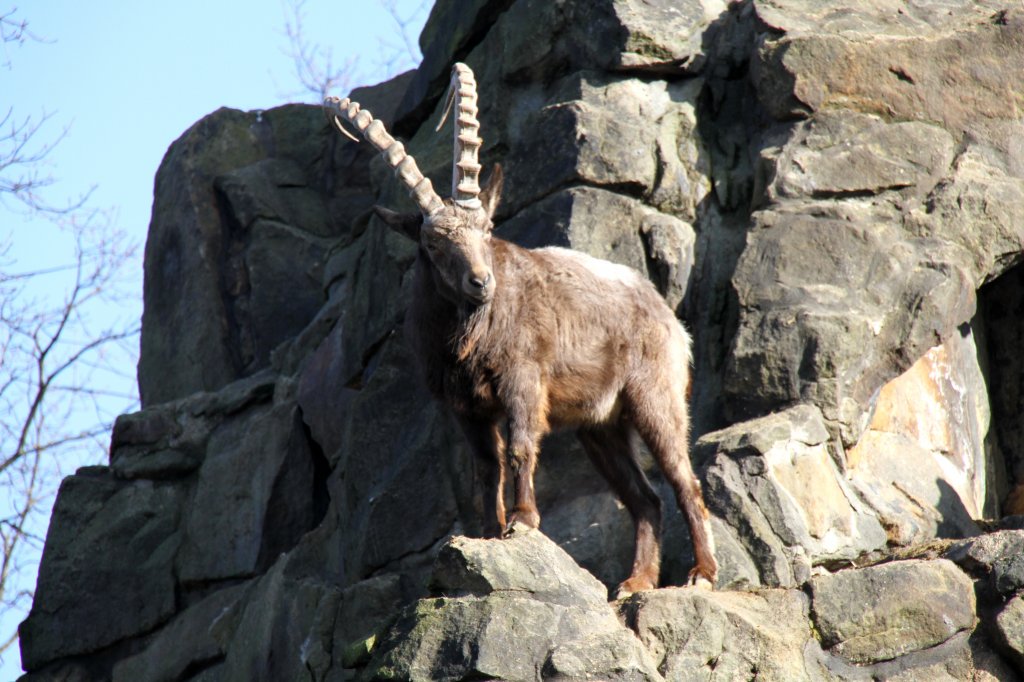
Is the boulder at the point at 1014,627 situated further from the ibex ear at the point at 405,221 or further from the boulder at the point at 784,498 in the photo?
the ibex ear at the point at 405,221

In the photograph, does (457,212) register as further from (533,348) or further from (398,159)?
(533,348)

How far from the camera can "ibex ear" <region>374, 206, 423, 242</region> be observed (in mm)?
7566

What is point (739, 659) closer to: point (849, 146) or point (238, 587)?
point (849, 146)

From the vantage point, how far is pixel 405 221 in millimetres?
7602

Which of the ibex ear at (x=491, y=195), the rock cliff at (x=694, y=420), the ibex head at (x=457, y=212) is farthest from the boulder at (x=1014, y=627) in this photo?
the ibex ear at (x=491, y=195)

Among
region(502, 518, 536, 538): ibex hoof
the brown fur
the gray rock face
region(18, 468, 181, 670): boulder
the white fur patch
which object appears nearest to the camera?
the gray rock face

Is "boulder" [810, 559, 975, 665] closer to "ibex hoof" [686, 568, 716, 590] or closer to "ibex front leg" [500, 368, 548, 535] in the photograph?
"ibex hoof" [686, 568, 716, 590]

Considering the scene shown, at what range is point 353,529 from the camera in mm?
9094

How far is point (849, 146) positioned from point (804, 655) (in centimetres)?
371

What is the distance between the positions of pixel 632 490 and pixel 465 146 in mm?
2127

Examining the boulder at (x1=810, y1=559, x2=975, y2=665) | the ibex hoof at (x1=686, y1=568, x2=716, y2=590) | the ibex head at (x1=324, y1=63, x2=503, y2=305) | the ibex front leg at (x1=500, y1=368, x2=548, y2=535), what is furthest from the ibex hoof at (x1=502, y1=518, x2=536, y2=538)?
the boulder at (x1=810, y1=559, x2=975, y2=665)

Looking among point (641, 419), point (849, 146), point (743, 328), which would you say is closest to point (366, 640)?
point (641, 419)

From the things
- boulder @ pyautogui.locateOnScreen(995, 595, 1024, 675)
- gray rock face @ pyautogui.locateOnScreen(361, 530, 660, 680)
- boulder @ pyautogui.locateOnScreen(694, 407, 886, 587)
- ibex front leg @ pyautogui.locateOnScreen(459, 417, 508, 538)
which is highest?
ibex front leg @ pyautogui.locateOnScreen(459, 417, 508, 538)

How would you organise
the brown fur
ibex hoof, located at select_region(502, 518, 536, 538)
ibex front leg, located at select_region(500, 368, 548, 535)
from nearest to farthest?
ibex hoof, located at select_region(502, 518, 536, 538), ibex front leg, located at select_region(500, 368, 548, 535), the brown fur
